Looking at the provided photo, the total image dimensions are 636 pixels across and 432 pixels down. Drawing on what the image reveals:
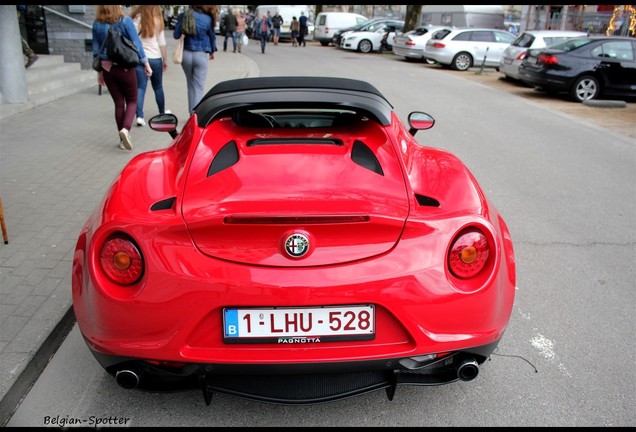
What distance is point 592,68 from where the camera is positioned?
13.5 m

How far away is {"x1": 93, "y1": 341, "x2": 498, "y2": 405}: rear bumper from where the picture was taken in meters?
2.20

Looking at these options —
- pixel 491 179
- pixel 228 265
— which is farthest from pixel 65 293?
pixel 491 179

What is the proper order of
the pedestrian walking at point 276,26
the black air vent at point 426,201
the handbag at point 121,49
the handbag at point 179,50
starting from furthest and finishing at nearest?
the pedestrian walking at point 276,26, the handbag at point 179,50, the handbag at point 121,49, the black air vent at point 426,201

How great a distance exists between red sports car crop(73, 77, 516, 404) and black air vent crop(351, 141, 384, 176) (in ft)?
0.37

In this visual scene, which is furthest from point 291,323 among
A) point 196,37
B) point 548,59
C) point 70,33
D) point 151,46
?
point 548,59

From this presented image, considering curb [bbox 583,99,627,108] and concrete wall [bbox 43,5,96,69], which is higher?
concrete wall [bbox 43,5,96,69]

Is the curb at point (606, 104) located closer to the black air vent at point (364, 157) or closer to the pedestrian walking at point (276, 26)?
the black air vent at point (364, 157)

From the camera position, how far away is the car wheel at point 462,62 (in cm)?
2047

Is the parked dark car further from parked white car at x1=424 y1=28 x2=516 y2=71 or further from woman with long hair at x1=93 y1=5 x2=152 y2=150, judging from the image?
woman with long hair at x1=93 y1=5 x2=152 y2=150

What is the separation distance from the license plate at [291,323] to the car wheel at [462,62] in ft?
65.2

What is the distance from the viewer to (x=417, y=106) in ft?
39.0

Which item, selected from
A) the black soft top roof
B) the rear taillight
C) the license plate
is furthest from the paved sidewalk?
the rear taillight

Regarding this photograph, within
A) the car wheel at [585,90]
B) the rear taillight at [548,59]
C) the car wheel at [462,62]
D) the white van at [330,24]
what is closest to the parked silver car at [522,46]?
the rear taillight at [548,59]

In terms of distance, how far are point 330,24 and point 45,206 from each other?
102 ft
